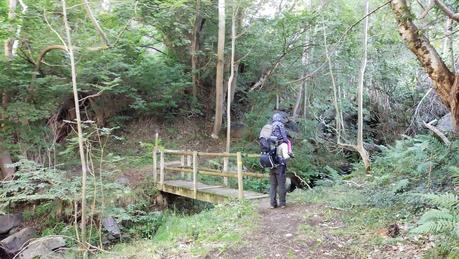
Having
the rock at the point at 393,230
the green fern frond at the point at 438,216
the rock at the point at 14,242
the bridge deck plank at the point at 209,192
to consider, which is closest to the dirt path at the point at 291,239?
the rock at the point at 393,230

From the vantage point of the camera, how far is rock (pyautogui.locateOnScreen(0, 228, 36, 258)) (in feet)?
30.0

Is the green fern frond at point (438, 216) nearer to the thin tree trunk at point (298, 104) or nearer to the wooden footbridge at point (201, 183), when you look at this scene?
the wooden footbridge at point (201, 183)

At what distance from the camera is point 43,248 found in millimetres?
8047

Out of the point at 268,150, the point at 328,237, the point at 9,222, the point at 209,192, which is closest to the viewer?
the point at 328,237

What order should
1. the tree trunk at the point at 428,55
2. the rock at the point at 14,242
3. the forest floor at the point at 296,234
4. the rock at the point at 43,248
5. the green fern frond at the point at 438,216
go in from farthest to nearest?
the rock at the point at 14,242 < the rock at the point at 43,248 < the tree trunk at the point at 428,55 < the forest floor at the point at 296,234 < the green fern frond at the point at 438,216

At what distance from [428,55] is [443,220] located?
10.7 ft

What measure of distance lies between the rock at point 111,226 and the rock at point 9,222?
267 centimetres

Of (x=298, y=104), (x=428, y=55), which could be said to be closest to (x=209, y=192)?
(x=428, y=55)

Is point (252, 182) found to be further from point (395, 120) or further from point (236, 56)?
point (395, 120)

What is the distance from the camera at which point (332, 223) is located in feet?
20.1

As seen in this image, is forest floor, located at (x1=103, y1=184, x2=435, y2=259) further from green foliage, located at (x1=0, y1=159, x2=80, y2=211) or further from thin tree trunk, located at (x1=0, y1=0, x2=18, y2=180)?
thin tree trunk, located at (x1=0, y1=0, x2=18, y2=180)

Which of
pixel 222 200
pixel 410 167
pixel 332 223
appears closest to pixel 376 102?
pixel 410 167

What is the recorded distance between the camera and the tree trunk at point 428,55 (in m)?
6.13

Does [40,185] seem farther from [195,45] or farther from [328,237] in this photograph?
[195,45]
